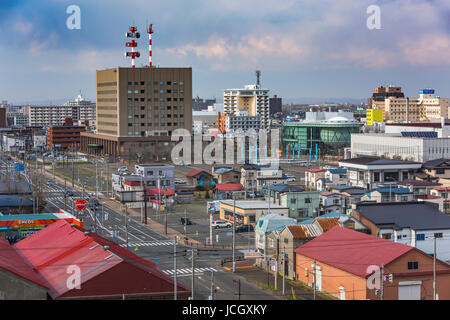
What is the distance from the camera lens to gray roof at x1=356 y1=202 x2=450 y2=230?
16.8m

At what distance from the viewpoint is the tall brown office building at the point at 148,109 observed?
5403cm

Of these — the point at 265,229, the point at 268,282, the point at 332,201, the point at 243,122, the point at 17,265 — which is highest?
the point at 243,122

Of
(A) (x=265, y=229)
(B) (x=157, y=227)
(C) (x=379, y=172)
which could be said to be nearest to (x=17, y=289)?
(A) (x=265, y=229)

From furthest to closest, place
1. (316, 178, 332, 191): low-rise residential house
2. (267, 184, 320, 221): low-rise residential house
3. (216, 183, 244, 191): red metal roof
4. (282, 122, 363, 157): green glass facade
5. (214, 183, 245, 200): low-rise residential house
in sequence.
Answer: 1. (282, 122, 363, 157): green glass facade
2. (316, 178, 332, 191): low-rise residential house
3. (216, 183, 244, 191): red metal roof
4. (214, 183, 245, 200): low-rise residential house
5. (267, 184, 320, 221): low-rise residential house

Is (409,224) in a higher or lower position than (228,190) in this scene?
higher

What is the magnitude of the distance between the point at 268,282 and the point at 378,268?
307 cm

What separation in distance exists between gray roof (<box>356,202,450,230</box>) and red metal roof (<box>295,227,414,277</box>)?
215 cm

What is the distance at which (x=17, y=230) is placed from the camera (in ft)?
64.6

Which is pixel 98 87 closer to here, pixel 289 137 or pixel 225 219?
pixel 289 137

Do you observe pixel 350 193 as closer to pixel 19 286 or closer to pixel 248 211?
pixel 248 211

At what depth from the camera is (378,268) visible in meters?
12.2

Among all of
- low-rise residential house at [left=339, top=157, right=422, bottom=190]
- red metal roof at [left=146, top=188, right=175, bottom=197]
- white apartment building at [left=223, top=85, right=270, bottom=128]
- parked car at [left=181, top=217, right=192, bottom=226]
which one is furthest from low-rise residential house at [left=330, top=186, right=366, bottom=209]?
white apartment building at [left=223, top=85, right=270, bottom=128]

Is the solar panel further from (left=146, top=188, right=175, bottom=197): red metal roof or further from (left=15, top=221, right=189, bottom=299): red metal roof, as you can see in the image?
(left=15, top=221, right=189, bottom=299): red metal roof
